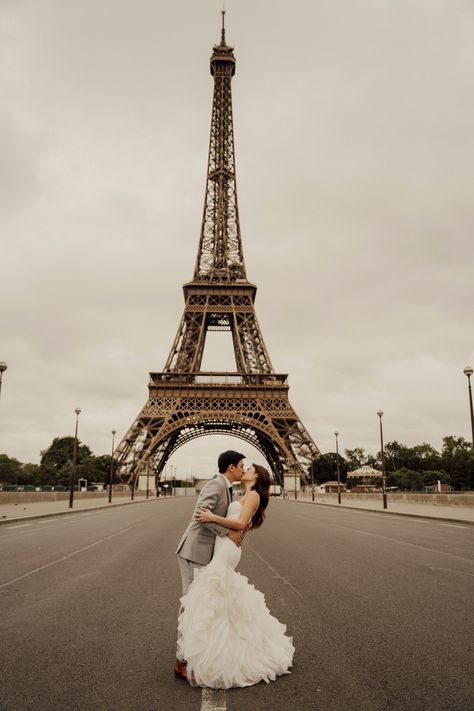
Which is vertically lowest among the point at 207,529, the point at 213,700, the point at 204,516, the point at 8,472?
the point at 213,700

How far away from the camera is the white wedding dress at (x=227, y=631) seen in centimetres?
425

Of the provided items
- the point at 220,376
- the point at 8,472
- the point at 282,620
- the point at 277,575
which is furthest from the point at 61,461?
the point at 282,620

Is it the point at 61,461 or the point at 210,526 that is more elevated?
the point at 61,461

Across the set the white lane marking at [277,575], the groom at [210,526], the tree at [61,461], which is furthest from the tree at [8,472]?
the groom at [210,526]

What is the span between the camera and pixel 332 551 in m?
12.9

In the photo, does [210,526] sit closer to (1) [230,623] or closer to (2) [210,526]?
(2) [210,526]

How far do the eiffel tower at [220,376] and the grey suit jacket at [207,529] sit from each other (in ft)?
169

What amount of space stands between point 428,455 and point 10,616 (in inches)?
4576

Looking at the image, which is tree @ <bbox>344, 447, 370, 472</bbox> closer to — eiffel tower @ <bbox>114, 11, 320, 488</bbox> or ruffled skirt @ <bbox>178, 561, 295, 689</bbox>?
eiffel tower @ <bbox>114, 11, 320, 488</bbox>

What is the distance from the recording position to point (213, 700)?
4.01 metres

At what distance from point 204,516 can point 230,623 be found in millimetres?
810

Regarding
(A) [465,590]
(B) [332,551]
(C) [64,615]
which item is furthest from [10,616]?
(B) [332,551]

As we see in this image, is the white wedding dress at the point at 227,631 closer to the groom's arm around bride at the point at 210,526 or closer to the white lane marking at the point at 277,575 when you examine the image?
the groom's arm around bride at the point at 210,526

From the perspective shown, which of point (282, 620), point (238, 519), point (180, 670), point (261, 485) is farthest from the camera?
point (282, 620)
